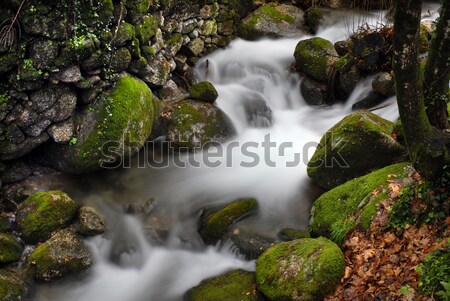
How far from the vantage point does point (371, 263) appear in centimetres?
479

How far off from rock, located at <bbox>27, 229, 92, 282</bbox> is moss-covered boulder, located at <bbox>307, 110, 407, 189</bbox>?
431cm

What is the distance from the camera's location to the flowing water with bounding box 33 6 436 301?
20.2 feet

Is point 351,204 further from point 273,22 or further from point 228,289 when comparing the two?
point 273,22

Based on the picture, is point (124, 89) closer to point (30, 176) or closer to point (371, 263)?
point (30, 176)

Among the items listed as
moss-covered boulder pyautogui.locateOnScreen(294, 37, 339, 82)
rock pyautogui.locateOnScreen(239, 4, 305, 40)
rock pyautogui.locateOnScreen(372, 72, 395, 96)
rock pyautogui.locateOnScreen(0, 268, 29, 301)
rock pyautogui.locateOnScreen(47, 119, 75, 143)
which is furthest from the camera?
rock pyautogui.locateOnScreen(239, 4, 305, 40)

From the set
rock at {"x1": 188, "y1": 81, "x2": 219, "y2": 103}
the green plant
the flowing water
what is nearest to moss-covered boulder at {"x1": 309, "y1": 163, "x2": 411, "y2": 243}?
the flowing water

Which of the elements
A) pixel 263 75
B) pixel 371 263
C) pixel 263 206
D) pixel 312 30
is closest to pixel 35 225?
pixel 263 206

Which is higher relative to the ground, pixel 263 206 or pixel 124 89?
pixel 124 89

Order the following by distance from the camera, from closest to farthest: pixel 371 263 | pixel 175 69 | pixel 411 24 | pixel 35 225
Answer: pixel 411 24
pixel 371 263
pixel 35 225
pixel 175 69

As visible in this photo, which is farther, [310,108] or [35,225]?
[310,108]

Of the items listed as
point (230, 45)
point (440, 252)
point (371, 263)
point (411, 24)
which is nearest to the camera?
point (411, 24)

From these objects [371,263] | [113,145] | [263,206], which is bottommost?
[263,206]

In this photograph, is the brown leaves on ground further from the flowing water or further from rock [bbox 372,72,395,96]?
rock [bbox 372,72,395,96]

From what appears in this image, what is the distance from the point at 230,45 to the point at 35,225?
24.4ft
